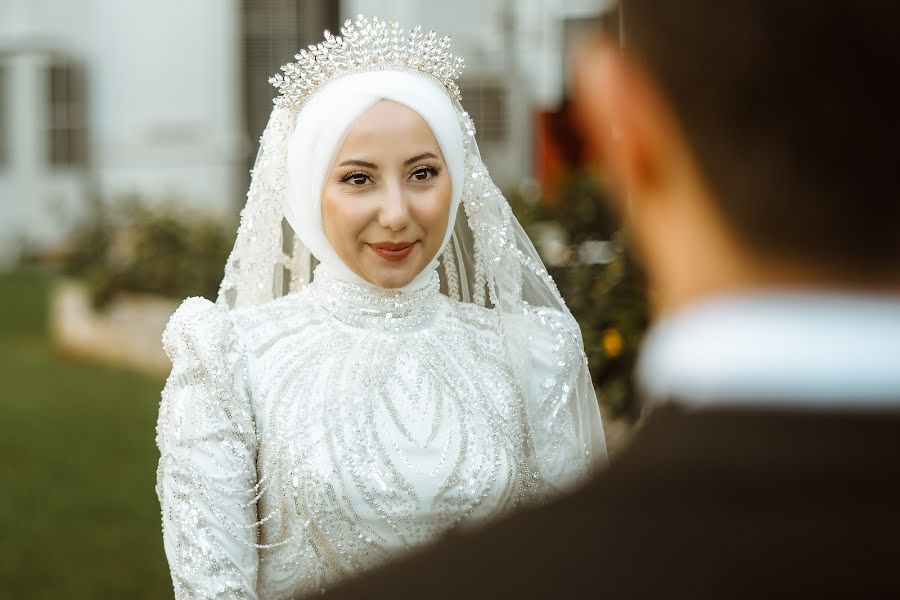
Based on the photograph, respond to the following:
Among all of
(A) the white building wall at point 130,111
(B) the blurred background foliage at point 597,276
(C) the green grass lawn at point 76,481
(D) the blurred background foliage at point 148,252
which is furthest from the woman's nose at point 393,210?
(A) the white building wall at point 130,111

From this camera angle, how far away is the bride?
2.34 meters

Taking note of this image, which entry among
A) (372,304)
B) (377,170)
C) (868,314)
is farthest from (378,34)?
(868,314)

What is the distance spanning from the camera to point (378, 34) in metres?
2.57

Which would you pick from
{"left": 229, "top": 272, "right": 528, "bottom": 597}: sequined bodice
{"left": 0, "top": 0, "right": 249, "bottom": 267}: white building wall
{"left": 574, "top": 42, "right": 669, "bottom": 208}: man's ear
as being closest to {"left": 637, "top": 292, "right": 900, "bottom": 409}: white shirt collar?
{"left": 574, "top": 42, "right": 669, "bottom": 208}: man's ear


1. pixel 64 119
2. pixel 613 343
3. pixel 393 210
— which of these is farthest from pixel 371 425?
pixel 64 119

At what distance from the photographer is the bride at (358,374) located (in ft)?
7.66

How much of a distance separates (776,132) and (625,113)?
0.12 metres

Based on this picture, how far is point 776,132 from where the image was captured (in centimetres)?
80

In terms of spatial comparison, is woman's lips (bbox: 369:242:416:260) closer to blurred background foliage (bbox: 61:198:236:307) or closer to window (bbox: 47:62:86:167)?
blurred background foliage (bbox: 61:198:236:307)

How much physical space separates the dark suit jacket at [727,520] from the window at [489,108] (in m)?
10.5

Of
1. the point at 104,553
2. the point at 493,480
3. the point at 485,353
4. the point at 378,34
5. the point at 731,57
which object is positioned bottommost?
the point at 104,553

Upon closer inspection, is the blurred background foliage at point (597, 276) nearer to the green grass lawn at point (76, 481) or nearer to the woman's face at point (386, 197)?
the green grass lawn at point (76, 481)

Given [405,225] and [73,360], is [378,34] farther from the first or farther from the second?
[73,360]

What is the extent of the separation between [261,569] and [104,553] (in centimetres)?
372
